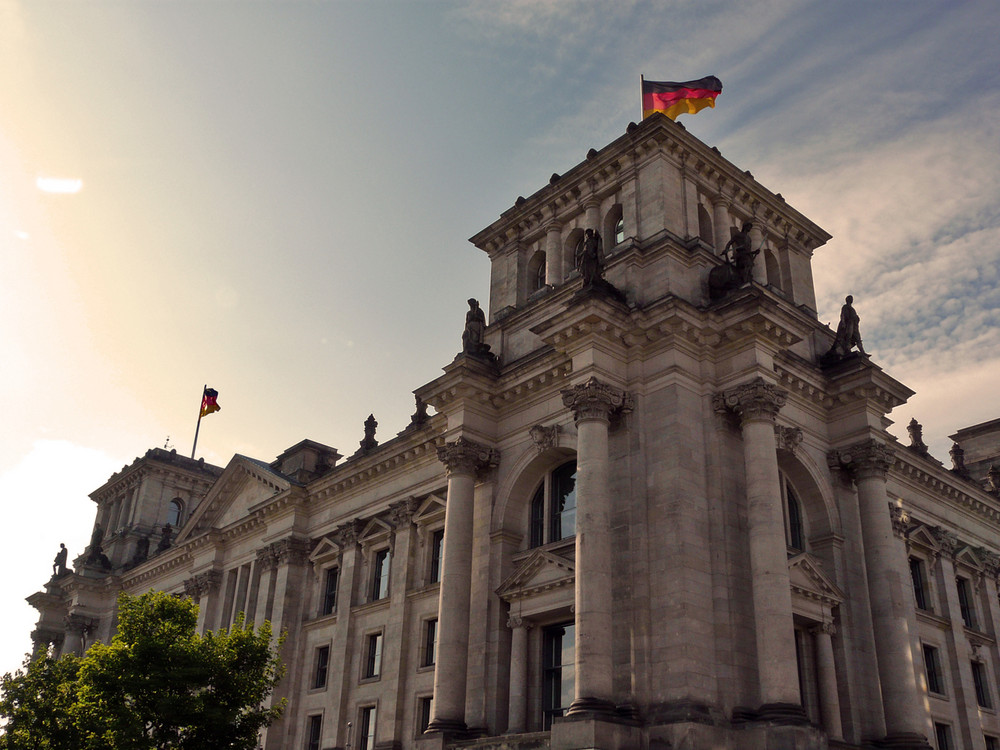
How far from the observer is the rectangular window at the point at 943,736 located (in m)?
33.2

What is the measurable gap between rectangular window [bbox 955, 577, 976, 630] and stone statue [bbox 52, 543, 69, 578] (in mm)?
53322

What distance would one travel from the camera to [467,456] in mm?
30703

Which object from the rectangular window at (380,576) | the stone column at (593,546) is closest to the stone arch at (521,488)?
the stone column at (593,546)

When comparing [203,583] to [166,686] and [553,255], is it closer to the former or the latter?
[166,686]

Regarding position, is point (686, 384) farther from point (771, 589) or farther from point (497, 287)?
point (497, 287)

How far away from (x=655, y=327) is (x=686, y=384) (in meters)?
1.87

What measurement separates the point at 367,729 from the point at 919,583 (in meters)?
21.4

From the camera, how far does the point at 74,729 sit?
3231cm

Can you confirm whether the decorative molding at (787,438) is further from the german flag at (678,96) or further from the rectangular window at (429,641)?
the rectangular window at (429,641)

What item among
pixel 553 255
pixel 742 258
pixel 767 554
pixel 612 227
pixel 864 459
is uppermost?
pixel 612 227

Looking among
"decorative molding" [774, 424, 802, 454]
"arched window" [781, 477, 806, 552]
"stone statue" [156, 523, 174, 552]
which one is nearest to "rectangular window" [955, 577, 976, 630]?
"arched window" [781, 477, 806, 552]

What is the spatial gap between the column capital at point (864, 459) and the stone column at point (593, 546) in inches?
313

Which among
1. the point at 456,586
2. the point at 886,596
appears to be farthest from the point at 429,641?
the point at 886,596

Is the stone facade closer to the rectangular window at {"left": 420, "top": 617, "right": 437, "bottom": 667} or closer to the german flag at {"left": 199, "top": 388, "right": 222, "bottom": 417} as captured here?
the rectangular window at {"left": 420, "top": 617, "right": 437, "bottom": 667}
